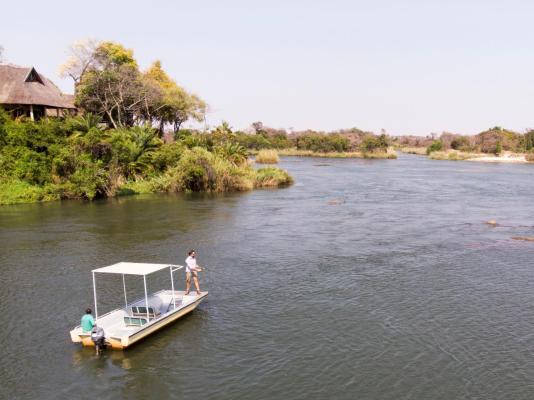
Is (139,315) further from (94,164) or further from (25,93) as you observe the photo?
(25,93)

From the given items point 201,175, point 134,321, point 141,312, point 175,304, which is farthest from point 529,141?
point 134,321

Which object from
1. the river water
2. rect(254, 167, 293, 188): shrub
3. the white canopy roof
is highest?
rect(254, 167, 293, 188): shrub

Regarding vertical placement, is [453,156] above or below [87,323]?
above

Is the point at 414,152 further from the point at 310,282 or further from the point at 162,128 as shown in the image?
the point at 310,282

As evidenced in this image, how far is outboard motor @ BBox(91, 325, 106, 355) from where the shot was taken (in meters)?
19.2

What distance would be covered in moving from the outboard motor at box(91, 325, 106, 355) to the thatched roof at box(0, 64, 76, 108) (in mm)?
50878

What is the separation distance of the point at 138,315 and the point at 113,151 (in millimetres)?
41908

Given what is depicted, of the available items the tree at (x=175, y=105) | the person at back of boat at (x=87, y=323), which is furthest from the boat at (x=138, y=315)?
the tree at (x=175, y=105)

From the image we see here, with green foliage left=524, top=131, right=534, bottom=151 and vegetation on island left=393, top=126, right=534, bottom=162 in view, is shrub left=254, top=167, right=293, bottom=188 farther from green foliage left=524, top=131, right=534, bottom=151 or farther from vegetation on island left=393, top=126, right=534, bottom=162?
green foliage left=524, top=131, right=534, bottom=151

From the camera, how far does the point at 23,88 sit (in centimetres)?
6266

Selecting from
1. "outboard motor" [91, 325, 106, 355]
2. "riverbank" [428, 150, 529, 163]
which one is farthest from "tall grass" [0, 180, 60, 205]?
"riverbank" [428, 150, 529, 163]

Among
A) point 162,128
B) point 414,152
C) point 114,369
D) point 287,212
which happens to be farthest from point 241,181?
point 414,152

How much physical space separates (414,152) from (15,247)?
566 ft

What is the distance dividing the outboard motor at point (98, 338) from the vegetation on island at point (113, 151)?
39.4 m
